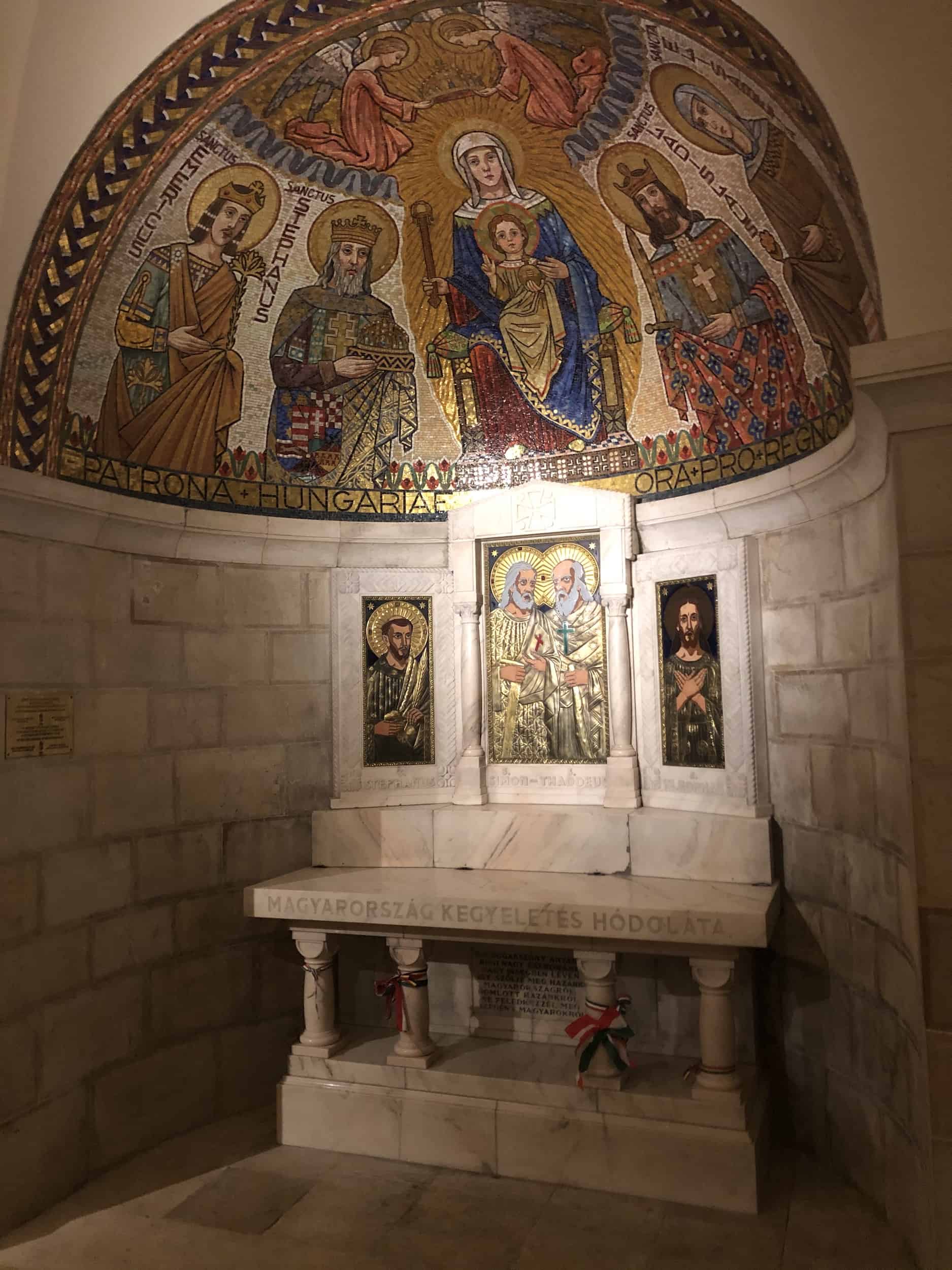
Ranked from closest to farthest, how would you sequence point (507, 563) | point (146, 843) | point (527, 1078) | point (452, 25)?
point (452, 25) → point (527, 1078) → point (146, 843) → point (507, 563)

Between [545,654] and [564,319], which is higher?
[564,319]

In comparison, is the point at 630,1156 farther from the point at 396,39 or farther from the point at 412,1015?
the point at 396,39

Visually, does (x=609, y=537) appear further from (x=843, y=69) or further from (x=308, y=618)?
(x=843, y=69)

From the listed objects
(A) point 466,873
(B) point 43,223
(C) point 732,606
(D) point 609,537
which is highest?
(B) point 43,223

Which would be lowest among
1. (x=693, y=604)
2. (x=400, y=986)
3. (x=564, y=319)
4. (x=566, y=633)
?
(x=400, y=986)

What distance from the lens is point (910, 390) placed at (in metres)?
3.46

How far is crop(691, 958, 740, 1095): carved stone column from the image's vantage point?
450 centimetres

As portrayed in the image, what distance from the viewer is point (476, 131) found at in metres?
5.08

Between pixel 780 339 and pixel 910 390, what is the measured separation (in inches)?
69.5

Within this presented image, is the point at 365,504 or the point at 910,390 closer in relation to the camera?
the point at 910,390

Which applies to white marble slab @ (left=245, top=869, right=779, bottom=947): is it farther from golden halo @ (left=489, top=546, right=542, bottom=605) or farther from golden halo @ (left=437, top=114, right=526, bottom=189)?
golden halo @ (left=437, top=114, right=526, bottom=189)

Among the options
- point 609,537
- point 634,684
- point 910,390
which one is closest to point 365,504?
point 609,537

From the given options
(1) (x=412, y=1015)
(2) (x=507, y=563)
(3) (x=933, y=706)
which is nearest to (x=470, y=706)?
(2) (x=507, y=563)

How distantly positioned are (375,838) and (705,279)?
3.68 meters
